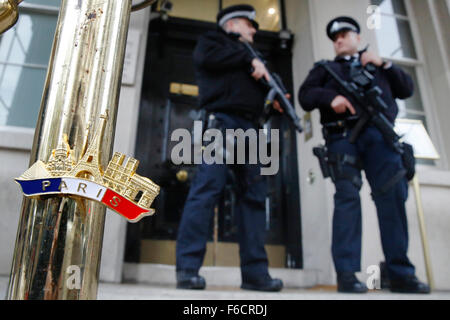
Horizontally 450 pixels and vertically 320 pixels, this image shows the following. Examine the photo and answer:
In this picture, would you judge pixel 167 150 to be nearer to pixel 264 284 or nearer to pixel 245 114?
pixel 245 114

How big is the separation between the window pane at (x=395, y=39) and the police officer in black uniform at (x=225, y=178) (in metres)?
0.93

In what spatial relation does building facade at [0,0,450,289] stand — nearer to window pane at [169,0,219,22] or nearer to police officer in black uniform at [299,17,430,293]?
window pane at [169,0,219,22]

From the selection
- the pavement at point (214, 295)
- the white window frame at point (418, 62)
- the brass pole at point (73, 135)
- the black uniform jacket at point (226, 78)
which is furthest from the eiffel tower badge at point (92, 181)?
the white window frame at point (418, 62)

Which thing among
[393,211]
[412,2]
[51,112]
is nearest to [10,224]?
[51,112]

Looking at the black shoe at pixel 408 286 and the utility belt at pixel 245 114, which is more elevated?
the utility belt at pixel 245 114

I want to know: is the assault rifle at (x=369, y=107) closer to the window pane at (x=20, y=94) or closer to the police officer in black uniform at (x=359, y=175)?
the police officer in black uniform at (x=359, y=175)

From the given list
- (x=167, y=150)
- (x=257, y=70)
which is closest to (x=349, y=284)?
(x=257, y=70)

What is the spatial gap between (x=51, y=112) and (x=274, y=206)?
5.31ft

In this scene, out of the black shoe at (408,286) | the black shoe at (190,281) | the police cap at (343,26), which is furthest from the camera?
the police cap at (343,26)

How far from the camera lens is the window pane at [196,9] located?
1972mm

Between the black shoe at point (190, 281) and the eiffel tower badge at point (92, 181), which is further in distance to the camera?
the black shoe at point (190, 281)

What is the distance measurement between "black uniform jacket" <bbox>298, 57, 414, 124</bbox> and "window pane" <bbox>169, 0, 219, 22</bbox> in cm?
107

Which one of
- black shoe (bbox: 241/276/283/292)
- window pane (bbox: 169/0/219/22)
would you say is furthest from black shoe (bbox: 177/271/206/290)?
window pane (bbox: 169/0/219/22)

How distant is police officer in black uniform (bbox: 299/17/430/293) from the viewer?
974 millimetres
